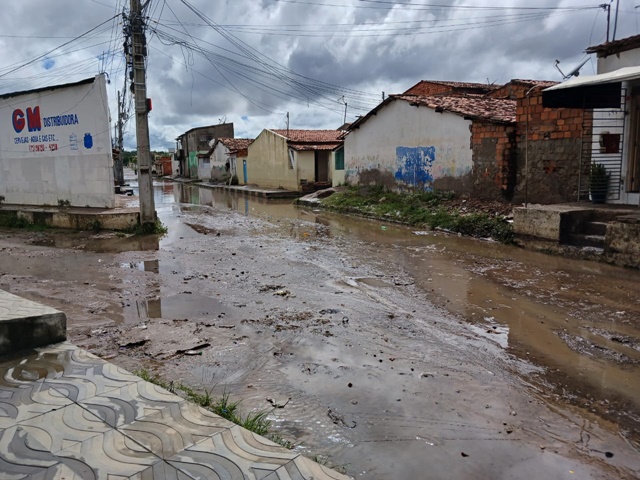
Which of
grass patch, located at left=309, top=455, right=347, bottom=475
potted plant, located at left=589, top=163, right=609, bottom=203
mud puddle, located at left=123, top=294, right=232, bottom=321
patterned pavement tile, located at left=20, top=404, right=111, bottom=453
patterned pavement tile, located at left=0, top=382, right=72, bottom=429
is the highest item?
potted plant, located at left=589, top=163, right=609, bottom=203

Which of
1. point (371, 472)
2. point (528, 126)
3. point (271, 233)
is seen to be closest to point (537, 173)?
point (528, 126)

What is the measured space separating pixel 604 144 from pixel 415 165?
7687 millimetres

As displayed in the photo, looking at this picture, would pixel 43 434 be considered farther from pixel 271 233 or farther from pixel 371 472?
pixel 271 233

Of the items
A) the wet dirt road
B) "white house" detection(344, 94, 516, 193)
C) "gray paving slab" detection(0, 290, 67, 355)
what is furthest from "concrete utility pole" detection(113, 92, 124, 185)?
"gray paving slab" detection(0, 290, 67, 355)

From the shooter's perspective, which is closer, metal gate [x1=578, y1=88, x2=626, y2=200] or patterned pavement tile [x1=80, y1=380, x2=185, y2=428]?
patterned pavement tile [x1=80, y1=380, x2=185, y2=428]

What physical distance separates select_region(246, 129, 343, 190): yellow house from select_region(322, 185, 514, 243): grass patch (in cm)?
864

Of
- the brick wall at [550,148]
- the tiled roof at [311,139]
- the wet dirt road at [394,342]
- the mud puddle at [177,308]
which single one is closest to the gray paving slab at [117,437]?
the wet dirt road at [394,342]

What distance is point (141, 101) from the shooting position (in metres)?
13.3

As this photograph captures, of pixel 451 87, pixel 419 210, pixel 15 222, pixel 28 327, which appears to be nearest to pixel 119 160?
pixel 15 222

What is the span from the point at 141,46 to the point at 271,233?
630 centimetres

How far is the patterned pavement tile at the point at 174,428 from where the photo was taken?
2.82 meters

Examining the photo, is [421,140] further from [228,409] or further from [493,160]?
[228,409]

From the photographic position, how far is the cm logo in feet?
53.5

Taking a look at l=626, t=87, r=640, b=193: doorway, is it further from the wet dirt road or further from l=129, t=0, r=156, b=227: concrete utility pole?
l=129, t=0, r=156, b=227: concrete utility pole
